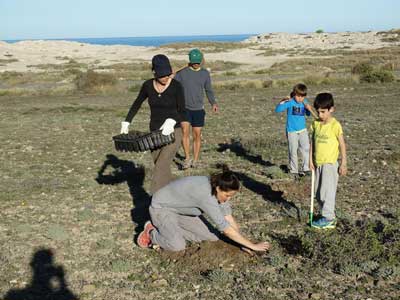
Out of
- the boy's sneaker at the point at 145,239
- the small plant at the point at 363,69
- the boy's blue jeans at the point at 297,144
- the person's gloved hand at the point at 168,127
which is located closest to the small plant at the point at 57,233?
the boy's sneaker at the point at 145,239

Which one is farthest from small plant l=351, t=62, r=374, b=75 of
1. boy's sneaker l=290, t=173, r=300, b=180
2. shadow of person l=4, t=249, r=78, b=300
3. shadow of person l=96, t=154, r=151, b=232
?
shadow of person l=4, t=249, r=78, b=300

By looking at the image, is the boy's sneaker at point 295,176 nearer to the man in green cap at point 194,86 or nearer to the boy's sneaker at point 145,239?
the man in green cap at point 194,86

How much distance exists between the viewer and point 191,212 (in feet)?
18.4

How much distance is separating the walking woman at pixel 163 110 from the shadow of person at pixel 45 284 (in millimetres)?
1454

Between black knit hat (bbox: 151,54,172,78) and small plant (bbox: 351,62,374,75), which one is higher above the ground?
black knit hat (bbox: 151,54,172,78)

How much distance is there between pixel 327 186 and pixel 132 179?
3996mm

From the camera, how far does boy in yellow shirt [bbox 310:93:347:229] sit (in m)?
5.96

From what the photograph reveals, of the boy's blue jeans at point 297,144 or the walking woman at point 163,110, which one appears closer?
the walking woman at point 163,110

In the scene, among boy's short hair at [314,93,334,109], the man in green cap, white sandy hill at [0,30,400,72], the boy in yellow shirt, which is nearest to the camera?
boy's short hair at [314,93,334,109]

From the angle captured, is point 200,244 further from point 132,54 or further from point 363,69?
point 132,54

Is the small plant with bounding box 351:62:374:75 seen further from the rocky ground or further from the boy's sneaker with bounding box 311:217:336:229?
the boy's sneaker with bounding box 311:217:336:229

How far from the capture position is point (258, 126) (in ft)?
47.4

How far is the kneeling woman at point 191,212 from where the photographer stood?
5.11 meters

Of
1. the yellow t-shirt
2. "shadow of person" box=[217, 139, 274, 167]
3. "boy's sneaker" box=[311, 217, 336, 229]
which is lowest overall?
"shadow of person" box=[217, 139, 274, 167]
